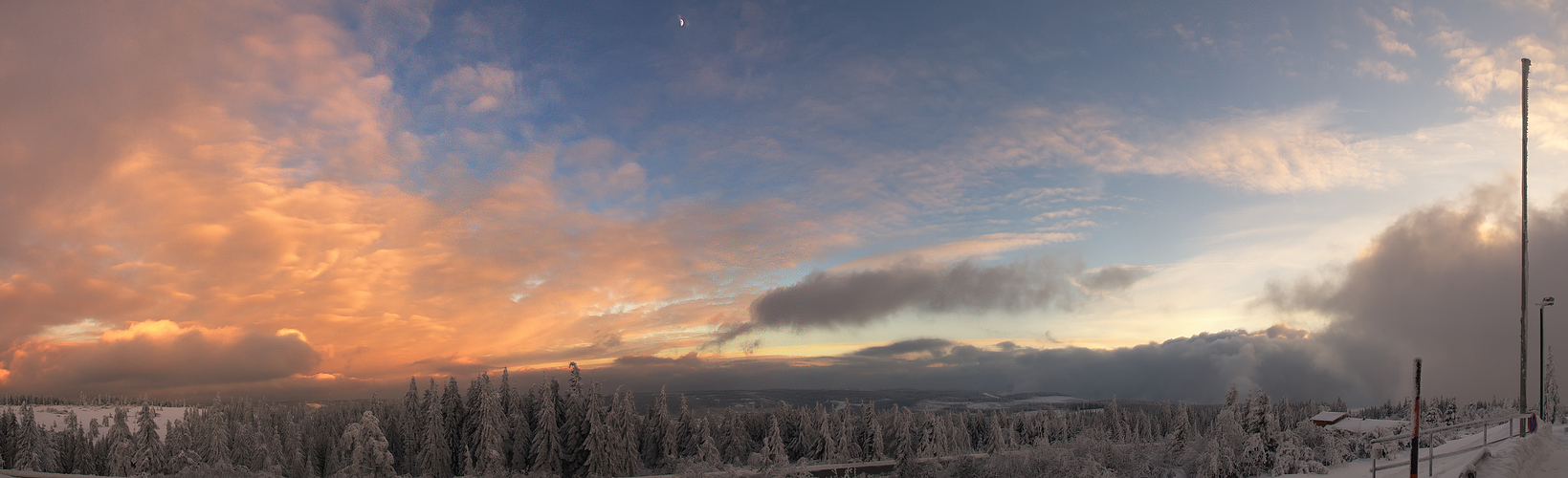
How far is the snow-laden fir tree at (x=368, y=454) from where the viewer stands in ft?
233

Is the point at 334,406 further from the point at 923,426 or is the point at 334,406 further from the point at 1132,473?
the point at 1132,473

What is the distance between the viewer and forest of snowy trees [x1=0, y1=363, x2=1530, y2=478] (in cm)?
5462

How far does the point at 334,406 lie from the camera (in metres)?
120

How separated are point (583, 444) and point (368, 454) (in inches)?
820

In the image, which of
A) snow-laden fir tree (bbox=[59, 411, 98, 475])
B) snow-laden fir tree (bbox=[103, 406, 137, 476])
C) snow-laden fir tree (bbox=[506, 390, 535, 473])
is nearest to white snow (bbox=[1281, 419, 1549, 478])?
snow-laden fir tree (bbox=[506, 390, 535, 473])

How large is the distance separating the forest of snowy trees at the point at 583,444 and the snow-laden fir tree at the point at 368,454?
168 millimetres

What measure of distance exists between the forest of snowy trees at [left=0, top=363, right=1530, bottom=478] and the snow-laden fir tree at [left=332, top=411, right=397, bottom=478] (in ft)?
0.55

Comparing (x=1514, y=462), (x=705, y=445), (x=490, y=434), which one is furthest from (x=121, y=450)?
(x=1514, y=462)

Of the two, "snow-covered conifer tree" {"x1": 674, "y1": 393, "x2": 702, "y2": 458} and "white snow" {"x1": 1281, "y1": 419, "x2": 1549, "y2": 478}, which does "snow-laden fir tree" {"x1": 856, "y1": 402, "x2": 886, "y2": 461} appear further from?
"white snow" {"x1": 1281, "y1": 419, "x2": 1549, "y2": 478}

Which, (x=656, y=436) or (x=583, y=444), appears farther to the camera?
(x=656, y=436)

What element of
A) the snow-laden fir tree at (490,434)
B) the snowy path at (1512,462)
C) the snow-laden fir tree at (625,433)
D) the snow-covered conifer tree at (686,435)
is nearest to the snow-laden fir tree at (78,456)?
the snow-laden fir tree at (490,434)

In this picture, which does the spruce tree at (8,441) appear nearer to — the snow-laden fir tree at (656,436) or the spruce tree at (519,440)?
the spruce tree at (519,440)

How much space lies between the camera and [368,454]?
73062 mm

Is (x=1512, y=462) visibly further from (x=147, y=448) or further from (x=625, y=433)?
(x=147, y=448)
